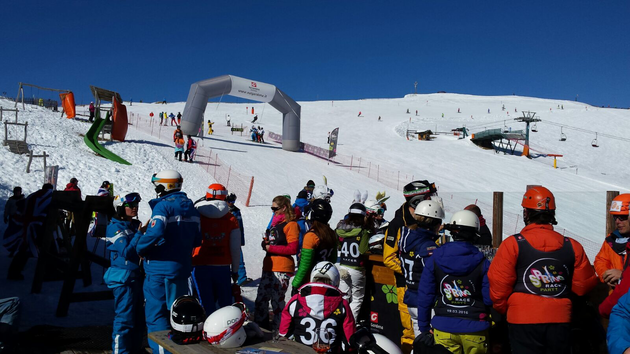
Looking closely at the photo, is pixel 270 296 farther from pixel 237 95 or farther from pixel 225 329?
pixel 237 95

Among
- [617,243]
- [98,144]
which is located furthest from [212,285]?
[98,144]

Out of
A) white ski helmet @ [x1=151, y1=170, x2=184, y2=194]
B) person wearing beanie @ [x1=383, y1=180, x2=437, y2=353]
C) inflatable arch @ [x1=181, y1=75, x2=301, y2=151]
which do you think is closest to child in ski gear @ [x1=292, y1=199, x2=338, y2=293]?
person wearing beanie @ [x1=383, y1=180, x2=437, y2=353]

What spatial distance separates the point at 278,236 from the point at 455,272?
2.79m

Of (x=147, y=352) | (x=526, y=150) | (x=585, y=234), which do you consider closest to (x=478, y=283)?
(x=147, y=352)

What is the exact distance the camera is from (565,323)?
3713 mm

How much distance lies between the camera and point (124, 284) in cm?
510

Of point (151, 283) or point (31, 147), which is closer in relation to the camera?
point (151, 283)

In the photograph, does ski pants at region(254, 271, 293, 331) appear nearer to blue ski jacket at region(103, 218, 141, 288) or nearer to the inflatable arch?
blue ski jacket at region(103, 218, 141, 288)

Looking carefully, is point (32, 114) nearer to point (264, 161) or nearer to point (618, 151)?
point (264, 161)

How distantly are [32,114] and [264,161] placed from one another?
13.1 metres

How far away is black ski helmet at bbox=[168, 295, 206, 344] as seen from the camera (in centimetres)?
401

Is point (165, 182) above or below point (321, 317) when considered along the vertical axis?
above

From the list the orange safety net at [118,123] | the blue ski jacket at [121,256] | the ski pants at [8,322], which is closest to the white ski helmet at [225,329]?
the blue ski jacket at [121,256]

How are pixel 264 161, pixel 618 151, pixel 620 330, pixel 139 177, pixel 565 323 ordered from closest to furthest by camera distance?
pixel 620 330 < pixel 565 323 < pixel 139 177 < pixel 264 161 < pixel 618 151
